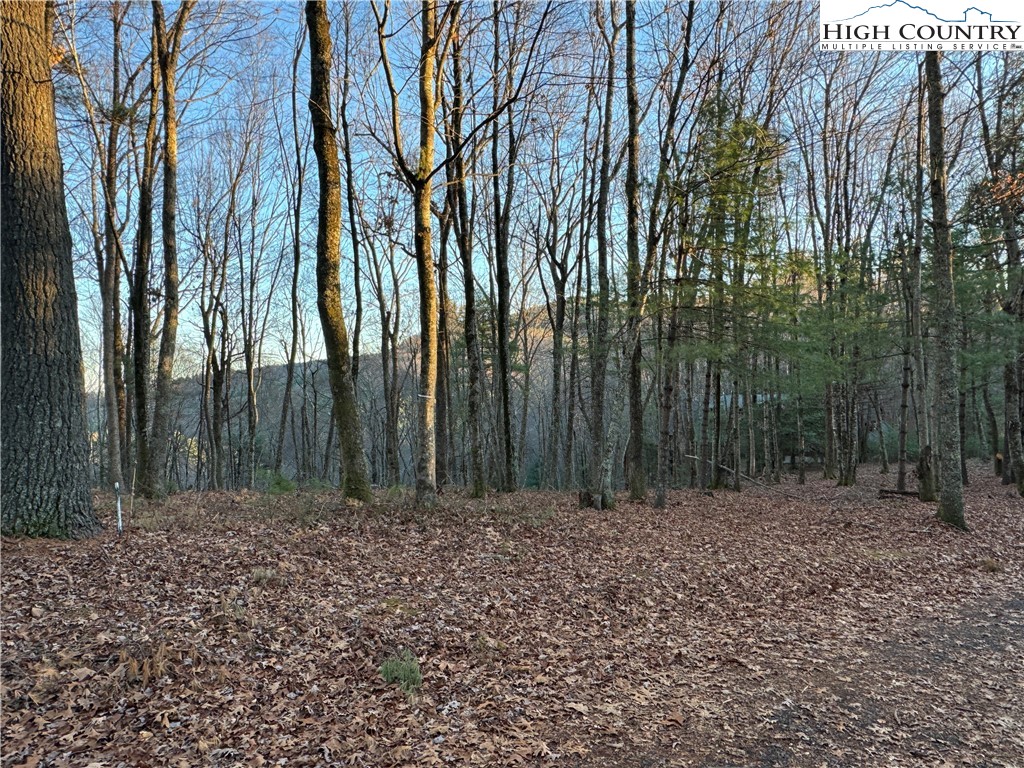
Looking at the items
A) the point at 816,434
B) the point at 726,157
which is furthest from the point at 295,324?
the point at 816,434

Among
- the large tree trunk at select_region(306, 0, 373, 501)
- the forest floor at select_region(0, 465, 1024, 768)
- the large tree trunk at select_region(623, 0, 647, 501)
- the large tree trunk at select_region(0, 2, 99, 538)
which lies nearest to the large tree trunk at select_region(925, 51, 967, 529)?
the forest floor at select_region(0, 465, 1024, 768)

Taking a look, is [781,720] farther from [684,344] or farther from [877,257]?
[877,257]

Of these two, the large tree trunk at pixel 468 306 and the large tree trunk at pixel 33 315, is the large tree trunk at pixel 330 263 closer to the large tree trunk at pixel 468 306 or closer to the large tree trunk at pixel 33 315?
the large tree trunk at pixel 468 306

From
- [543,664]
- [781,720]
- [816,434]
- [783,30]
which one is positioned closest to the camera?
[781,720]

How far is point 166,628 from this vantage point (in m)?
4.18

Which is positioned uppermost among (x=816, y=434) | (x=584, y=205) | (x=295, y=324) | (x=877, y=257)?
(x=584, y=205)

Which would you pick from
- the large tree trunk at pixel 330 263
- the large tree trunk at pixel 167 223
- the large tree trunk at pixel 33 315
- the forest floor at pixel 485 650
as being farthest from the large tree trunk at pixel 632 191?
the large tree trunk at pixel 33 315

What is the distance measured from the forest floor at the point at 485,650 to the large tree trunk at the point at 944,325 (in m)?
2.43

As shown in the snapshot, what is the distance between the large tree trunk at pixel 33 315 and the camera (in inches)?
220

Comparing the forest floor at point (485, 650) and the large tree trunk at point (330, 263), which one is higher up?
the large tree trunk at point (330, 263)

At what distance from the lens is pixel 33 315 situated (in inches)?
223

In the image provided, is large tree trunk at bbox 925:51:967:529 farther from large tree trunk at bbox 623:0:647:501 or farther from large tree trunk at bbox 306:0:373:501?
large tree trunk at bbox 306:0:373:501

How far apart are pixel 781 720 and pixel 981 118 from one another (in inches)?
708

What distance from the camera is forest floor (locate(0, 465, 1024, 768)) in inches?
132
